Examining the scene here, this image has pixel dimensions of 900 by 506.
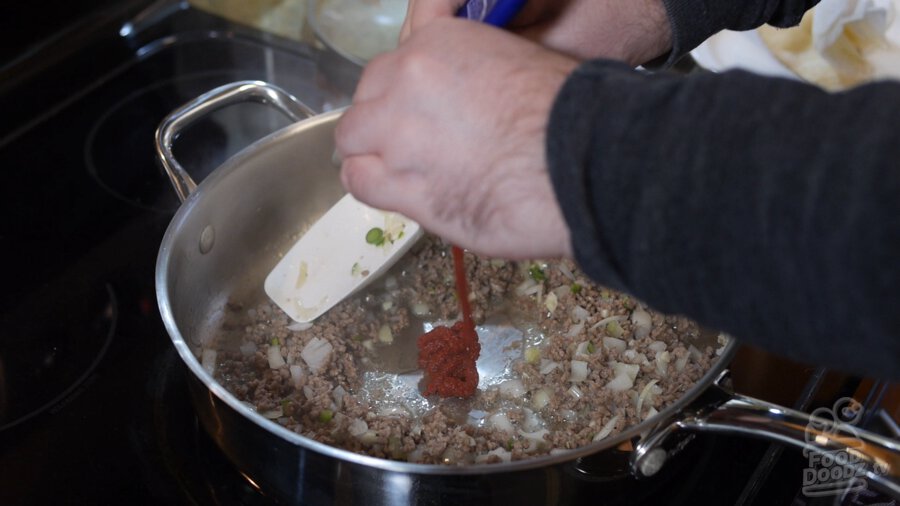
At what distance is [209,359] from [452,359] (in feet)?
0.91

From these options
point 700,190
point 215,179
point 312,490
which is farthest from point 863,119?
point 215,179

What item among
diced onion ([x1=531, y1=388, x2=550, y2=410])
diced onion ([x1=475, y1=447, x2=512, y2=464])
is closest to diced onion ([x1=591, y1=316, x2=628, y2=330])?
diced onion ([x1=531, y1=388, x2=550, y2=410])

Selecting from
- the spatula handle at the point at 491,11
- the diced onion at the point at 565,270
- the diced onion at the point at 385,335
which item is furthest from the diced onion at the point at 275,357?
the spatula handle at the point at 491,11

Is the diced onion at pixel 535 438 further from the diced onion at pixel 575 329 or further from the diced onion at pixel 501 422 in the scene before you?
the diced onion at pixel 575 329

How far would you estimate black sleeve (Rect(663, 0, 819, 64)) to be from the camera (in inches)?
31.7

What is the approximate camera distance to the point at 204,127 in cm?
128

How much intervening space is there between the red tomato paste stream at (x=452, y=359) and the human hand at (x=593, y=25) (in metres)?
0.27

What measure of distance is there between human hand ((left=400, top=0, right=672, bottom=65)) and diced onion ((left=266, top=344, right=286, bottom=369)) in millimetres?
398

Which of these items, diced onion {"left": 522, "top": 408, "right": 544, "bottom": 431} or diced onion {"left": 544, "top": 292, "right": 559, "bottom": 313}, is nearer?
diced onion {"left": 522, "top": 408, "right": 544, "bottom": 431}

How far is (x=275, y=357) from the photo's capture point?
0.99 m

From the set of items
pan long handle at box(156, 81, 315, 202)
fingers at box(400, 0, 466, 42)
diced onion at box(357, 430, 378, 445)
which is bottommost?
diced onion at box(357, 430, 378, 445)

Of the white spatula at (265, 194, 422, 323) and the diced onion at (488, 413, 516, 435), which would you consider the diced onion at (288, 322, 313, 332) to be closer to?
the white spatula at (265, 194, 422, 323)

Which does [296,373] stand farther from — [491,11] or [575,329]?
[491,11]

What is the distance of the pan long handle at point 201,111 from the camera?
0.96 metres
